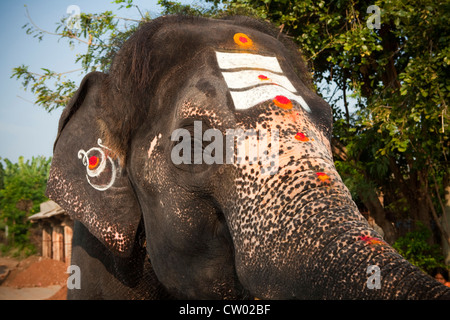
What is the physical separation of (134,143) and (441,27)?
3844 mm

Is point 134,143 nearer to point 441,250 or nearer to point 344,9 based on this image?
point 344,9

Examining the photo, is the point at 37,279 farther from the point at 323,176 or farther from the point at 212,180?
the point at 323,176

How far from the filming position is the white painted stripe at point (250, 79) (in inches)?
69.0

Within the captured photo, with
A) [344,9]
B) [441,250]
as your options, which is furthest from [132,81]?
[441,250]

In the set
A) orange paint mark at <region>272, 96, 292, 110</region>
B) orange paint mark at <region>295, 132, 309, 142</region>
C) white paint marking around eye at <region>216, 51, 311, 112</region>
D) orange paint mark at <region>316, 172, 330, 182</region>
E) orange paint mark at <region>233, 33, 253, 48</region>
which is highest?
orange paint mark at <region>233, 33, 253, 48</region>

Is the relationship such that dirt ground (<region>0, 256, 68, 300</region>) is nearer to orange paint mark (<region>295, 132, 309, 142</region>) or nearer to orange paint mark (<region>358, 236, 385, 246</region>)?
orange paint mark (<region>295, 132, 309, 142</region>)

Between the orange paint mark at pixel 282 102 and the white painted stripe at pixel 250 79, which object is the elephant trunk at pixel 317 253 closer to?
the orange paint mark at pixel 282 102

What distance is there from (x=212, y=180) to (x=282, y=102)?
354 millimetres

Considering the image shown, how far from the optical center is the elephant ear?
2.05m

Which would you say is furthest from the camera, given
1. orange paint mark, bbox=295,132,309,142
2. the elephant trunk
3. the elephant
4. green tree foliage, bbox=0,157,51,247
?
green tree foliage, bbox=0,157,51,247

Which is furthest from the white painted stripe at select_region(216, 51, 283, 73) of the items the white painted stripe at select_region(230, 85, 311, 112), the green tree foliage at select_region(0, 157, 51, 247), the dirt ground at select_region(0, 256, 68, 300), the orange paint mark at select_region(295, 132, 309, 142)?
the green tree foliage at select_region(0, 157, 51, 247)

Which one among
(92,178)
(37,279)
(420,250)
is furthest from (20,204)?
(92,178)

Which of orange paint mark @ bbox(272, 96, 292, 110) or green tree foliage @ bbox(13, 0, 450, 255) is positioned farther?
green tree foliage @ bbox(13, 0, 450, 255)

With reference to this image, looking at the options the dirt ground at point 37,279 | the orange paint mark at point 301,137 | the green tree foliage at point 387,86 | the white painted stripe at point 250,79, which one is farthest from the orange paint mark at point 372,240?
the dirt ground at point 37,279
